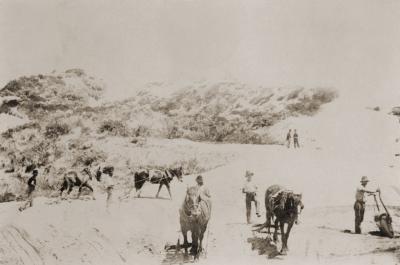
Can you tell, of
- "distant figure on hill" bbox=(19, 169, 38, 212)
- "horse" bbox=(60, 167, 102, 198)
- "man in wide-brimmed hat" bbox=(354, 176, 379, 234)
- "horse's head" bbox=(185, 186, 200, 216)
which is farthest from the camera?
"horse" bbox=(60, 167, 102, 198)

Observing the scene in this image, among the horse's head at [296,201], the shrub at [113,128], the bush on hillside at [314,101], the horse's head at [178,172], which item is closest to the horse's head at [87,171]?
the shrub at [113,128]

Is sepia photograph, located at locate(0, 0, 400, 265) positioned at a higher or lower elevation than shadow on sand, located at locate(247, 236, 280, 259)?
higher

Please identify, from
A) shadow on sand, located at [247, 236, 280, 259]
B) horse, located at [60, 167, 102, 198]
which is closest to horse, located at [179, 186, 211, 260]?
shadow on sand, located at [247, 236, 280, 259]

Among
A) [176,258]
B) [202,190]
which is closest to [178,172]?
[202,190]

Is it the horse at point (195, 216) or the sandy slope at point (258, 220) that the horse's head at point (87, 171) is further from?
the horse at point (195, 216)

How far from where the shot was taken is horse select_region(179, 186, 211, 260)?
7.98m

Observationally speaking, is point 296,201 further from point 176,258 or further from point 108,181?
point 108,181

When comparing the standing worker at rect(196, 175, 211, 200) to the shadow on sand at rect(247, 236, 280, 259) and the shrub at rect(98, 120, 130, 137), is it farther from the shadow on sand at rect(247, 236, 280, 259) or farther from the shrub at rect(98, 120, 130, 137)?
the shrub at rect(98, 120, 130, 137)

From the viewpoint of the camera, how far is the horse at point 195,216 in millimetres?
7980

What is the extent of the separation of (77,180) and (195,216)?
216cm

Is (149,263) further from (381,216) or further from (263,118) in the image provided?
(381,216)

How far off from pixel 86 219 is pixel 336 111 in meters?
4.58

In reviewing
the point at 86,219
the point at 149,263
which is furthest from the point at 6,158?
the point at 149,263

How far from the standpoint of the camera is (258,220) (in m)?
8.55
